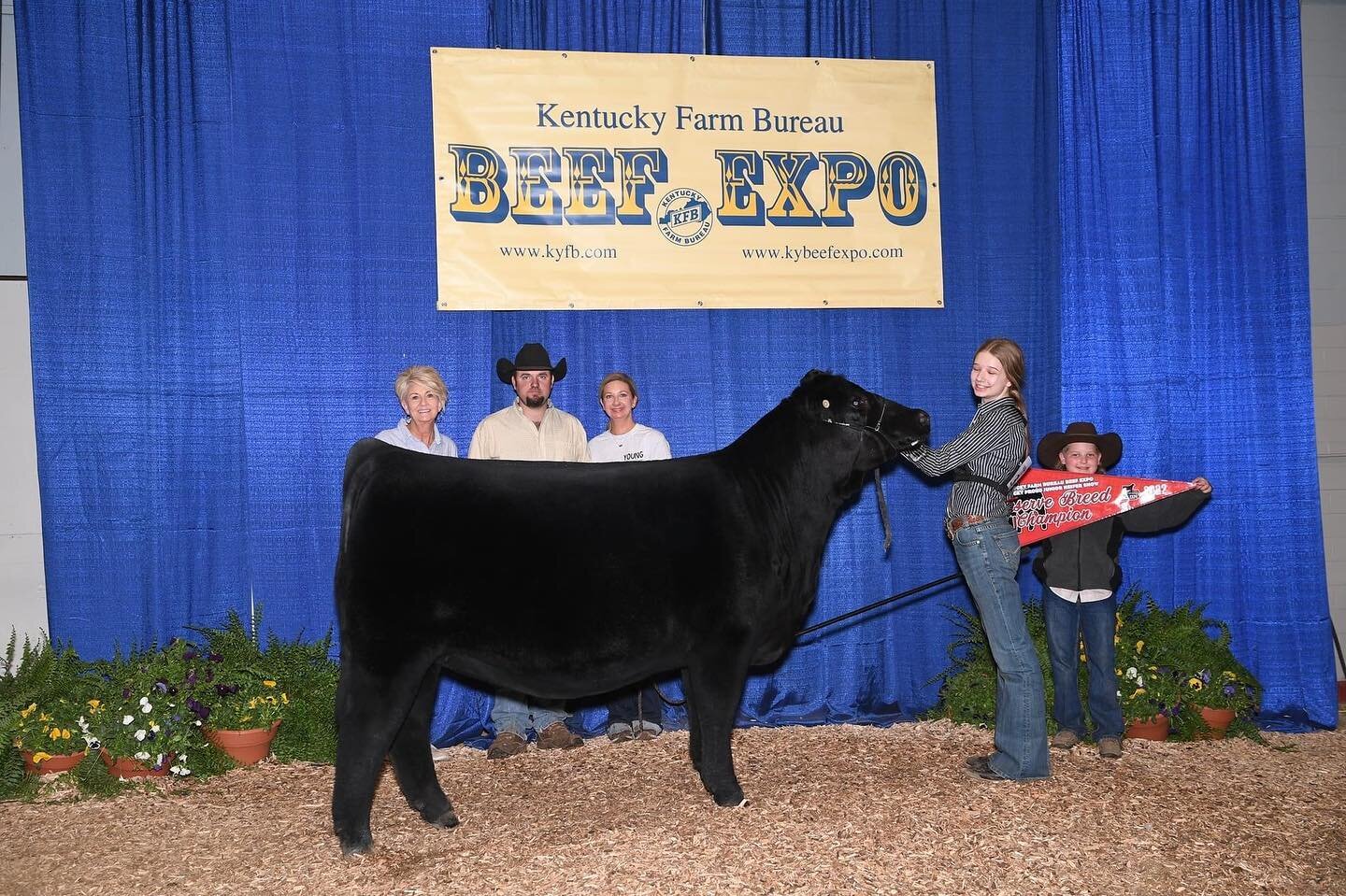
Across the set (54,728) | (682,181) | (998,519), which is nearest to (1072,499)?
(998,519)

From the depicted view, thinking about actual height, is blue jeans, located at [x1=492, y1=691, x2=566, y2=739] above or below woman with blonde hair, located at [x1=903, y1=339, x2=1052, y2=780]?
below

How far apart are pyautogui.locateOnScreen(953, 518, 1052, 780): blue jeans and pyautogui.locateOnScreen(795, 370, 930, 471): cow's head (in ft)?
1.58

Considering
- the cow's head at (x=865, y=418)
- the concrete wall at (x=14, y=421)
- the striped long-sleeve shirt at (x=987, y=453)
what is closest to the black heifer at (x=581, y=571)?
the cow's head at (x=865, y=418)

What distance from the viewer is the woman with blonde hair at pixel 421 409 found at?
187 inches

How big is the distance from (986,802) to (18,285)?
5337 millimetres

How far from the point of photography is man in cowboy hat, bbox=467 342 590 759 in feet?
15.9

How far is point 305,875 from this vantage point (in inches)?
131

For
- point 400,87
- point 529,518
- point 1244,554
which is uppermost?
point 400,87

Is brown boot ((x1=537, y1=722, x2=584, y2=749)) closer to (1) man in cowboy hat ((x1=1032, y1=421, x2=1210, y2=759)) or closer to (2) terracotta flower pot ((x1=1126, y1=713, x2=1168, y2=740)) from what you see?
(1) man in cowboy hat ((x1=1032, y1=421, x2=1210, y2=759))

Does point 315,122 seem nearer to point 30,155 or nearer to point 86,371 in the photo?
point 30,155

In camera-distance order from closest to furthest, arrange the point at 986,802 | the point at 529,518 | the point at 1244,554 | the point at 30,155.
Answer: the point at 529,518
the point at 986,802
the point at 30,155
the point at 1244,554

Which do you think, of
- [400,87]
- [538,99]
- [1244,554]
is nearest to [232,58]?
[400,87]

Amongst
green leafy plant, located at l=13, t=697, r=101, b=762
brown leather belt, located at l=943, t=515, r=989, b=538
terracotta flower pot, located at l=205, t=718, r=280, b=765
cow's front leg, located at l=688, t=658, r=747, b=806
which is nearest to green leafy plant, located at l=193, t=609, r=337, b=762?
terracotta flower pot, located at l=205, t=718, r=280, b=765

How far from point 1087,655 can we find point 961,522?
1199mm
